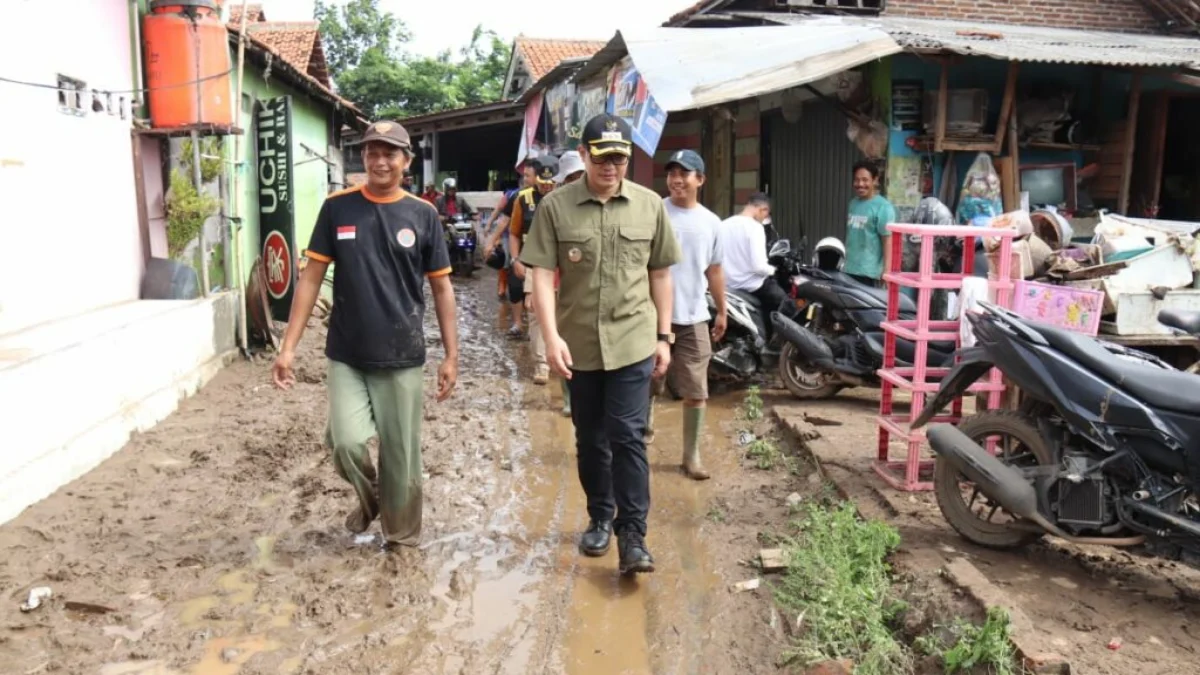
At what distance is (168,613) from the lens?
3705 mm

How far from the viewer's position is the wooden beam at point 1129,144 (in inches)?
341

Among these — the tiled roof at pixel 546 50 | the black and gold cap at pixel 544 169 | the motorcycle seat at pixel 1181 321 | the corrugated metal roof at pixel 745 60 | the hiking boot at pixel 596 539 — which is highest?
the tiled roof at pixel 546 50

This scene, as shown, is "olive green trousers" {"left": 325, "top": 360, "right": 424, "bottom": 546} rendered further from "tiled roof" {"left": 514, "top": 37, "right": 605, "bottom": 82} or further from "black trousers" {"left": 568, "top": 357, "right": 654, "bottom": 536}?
"tiled roof" {"left": 514, "top": 37, "right": 605, "bottom": 82}

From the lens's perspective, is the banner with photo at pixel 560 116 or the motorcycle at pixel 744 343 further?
the banner with photo at pixel 560 116

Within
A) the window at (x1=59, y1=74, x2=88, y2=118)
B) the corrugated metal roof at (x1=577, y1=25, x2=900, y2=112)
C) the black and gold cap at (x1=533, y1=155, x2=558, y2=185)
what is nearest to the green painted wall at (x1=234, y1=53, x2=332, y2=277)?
the window at (x1=59, y1=74, x2=88, y2=118)

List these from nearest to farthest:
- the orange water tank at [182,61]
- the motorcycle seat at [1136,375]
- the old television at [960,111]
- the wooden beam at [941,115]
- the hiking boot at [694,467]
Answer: the motorcycle seat at [1136,375] < the hiking boot at [694,467] < the orange water tank at [182,61] < the wooden beam at [941,115] < the old television at [960,111]

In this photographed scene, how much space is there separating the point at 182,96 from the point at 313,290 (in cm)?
444

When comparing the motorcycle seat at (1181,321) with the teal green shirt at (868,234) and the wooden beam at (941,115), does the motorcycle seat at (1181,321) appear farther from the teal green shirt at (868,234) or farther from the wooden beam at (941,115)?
the wooden beam at (941,115)

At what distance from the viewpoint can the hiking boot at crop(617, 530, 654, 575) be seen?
4.04 meters

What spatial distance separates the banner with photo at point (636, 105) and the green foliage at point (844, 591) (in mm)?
3627

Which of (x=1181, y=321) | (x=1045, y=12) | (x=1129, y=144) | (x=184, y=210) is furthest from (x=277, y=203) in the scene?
(x=1045, y=12)

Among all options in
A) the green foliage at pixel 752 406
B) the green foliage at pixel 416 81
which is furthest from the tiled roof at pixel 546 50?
the green foliage at pixel 752 406

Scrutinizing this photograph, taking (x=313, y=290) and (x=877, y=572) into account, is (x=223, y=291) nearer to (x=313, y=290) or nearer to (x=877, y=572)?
(x=313, y=290)

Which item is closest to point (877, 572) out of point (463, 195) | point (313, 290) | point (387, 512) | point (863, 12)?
point (387, 512)
